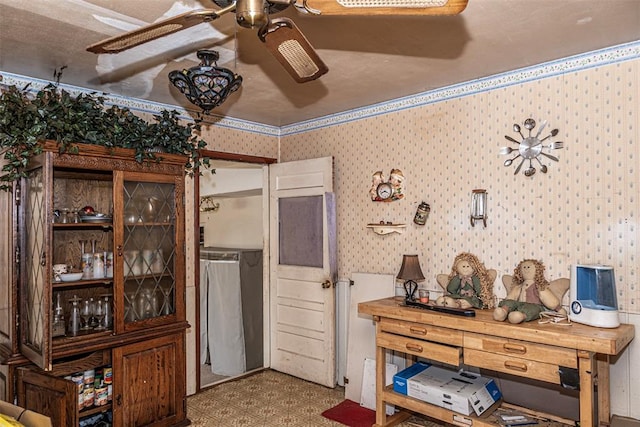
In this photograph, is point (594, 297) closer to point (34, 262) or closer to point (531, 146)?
point (531, 146)

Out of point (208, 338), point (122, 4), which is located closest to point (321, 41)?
point (122, 4)

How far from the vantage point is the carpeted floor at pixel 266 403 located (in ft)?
10.5

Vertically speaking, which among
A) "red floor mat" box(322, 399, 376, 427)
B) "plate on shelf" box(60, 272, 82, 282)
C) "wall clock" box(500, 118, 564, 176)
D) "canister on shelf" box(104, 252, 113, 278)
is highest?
"wall clock" box(500, 118, 564, 176)

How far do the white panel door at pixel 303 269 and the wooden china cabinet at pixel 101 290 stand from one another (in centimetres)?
123

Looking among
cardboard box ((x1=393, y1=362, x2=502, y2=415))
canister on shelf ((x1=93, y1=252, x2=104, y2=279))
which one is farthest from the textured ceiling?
cardboard box ((x1=393, y1=362, x2=502, y2=415))

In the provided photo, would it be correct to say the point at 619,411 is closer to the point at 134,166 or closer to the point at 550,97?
the point at 550,97

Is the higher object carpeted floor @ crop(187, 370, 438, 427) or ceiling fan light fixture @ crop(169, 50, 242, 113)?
ceiling fan light fixture @ crop(169, 50, 242, 113)

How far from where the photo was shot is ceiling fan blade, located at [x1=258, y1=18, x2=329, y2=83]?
4.89ft

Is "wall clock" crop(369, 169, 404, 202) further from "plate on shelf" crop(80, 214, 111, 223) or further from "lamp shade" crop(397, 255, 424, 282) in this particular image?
"plate on shelf" crop(80, 214, 111, 223)

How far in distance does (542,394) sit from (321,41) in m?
2.61

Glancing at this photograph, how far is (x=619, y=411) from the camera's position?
97.9 inches

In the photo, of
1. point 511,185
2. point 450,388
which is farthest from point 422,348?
point 511,185

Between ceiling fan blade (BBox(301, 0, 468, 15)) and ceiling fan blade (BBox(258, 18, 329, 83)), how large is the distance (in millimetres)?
132

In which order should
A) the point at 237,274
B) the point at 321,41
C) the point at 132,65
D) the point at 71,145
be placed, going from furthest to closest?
1. the point at 237,274
2. the point at 132,65
3. the point at 71,145
4. the point at 321,41
